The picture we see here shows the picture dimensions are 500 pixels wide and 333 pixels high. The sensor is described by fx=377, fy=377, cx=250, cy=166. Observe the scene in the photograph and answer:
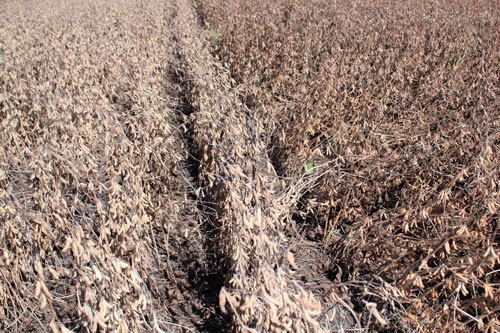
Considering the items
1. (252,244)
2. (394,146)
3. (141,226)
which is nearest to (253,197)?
(252,244)

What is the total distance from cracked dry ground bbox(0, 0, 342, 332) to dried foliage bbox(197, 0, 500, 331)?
1.14 feet

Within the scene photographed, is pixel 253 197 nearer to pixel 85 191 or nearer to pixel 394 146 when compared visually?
pixel 85 191

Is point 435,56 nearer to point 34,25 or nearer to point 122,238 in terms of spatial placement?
point 122,238

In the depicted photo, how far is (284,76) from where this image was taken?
455 centimetres

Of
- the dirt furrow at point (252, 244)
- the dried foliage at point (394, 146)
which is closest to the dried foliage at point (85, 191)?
the dirt furrow at point (252, 244)

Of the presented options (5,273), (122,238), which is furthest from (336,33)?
(5,273)

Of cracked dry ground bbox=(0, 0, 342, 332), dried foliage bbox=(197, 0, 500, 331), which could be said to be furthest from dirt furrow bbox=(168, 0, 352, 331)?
dried foliage bbox=(197, 0, 500, 331)

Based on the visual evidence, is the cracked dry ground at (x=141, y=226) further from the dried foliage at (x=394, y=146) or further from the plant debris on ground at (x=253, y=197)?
the dried foliage at (x=394, y=146)

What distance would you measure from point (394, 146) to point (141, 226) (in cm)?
265

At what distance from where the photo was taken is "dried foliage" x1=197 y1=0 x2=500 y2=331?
1949 millimetres

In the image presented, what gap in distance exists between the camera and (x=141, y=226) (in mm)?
2246

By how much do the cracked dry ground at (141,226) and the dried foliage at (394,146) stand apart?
1.14 feet

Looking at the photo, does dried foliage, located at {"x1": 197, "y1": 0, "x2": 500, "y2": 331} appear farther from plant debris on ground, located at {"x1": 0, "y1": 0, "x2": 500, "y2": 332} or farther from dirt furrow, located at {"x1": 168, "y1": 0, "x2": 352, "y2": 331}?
dirt furrow, located at {"x1": 168, "y1": 0, "x2": 352, "y2": 331}

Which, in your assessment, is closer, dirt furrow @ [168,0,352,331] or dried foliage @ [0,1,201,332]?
dirt furrow @ [168,0,352,331]
